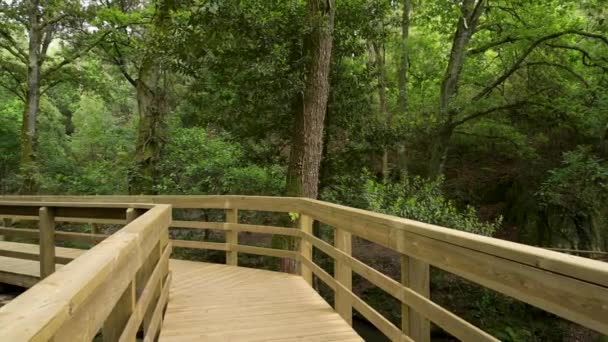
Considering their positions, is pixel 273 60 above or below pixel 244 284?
above

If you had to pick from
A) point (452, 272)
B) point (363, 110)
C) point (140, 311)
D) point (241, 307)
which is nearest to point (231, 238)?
point (241, 307)

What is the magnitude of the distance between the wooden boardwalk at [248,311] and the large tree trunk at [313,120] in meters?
1.78

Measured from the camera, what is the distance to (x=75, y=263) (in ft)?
4.96

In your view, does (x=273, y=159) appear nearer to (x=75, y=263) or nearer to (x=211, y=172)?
(x=211, y=172)

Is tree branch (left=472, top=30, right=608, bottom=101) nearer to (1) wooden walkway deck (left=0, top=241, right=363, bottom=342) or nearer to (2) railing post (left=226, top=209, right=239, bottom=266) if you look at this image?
(2) railing post (left=226, top=209, right=239, bottom=266)

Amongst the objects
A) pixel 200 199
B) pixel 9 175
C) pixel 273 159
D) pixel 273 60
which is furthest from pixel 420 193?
pixel 9 175

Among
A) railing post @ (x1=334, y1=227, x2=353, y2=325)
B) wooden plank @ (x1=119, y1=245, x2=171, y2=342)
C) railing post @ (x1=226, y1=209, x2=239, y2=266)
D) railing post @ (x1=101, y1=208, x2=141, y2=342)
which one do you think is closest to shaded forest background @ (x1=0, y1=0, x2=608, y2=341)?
railing post @ (x1=226, y1=209, x2=239, y2=266)

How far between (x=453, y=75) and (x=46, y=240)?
1193cm

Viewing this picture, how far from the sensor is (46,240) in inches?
164

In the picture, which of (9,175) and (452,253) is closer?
(452,253)

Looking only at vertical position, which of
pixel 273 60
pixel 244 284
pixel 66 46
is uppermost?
pixel 66 46

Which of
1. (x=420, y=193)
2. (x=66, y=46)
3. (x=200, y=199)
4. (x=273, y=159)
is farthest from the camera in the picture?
(x=66, y=46)

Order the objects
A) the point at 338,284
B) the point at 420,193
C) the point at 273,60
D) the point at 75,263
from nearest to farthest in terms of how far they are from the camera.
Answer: the point at 75,263, the point at 338,284, the point at 273,60, the point at 420,193

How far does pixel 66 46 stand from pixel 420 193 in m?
15.2
